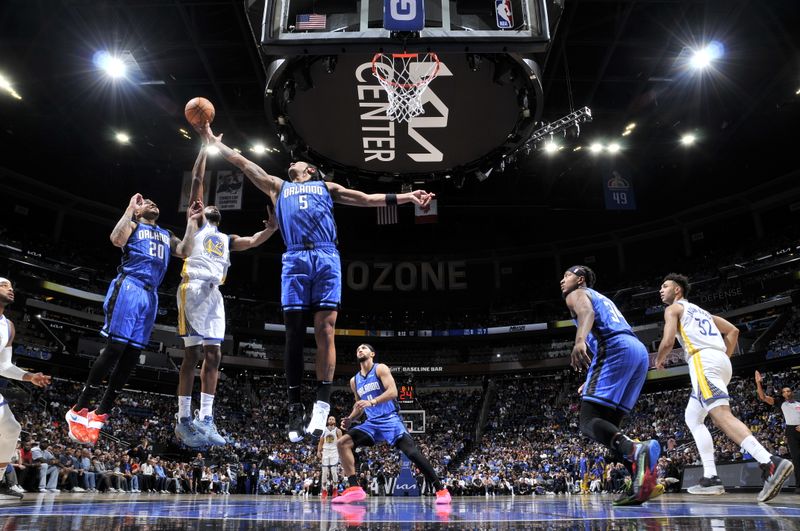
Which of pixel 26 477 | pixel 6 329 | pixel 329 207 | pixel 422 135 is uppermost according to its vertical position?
pixel 422 135

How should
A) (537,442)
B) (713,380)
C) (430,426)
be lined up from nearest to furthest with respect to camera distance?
(713,380)
(537,442)
(430,426)

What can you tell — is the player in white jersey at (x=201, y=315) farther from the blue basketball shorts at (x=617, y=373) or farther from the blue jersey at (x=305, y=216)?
the blue basketball shorts at (x=617, y=373)

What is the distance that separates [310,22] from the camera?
21.0ft

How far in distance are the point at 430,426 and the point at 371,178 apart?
21163 millimetres

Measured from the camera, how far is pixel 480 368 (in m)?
32.9

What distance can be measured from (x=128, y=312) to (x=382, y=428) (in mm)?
3015

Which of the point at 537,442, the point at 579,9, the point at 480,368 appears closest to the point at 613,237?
the point at 480,368

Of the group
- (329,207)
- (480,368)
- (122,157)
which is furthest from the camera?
(480,368)

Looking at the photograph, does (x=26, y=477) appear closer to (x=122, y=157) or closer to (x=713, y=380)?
(x=713, y=380)

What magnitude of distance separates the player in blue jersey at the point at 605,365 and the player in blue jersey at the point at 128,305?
3508 mm

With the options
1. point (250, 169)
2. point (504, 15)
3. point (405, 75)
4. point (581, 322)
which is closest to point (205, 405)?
point (250, 169)

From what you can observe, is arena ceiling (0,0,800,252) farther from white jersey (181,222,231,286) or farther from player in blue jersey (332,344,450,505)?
player in blue jersey (332,344,450,505)

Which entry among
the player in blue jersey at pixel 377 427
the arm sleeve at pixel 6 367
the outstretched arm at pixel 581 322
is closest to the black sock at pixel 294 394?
the player in blue jersey at pixel 377 427

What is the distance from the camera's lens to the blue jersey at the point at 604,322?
456 cm
